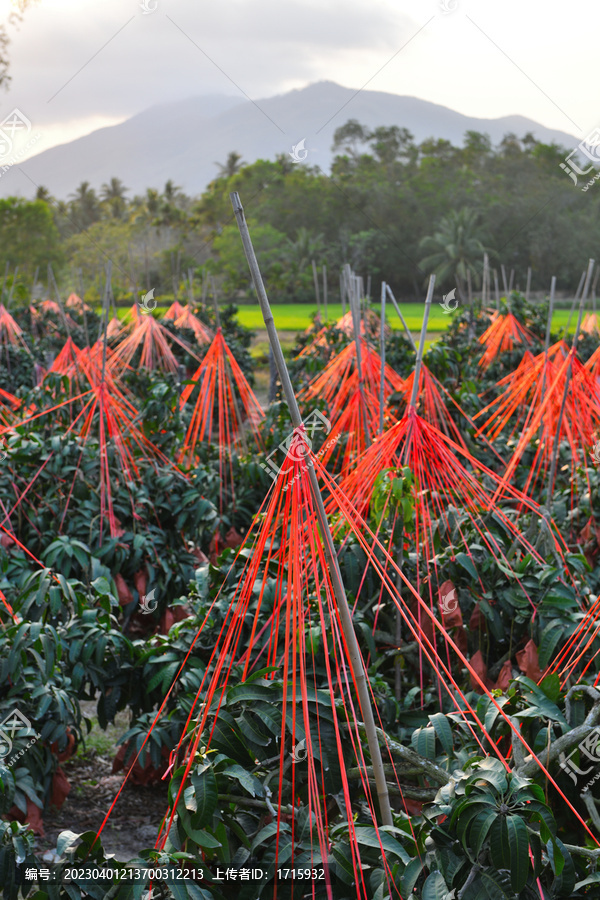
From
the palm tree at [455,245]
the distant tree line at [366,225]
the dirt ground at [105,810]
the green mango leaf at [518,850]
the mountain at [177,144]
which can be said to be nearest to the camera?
the green mango leaf at [518,850]

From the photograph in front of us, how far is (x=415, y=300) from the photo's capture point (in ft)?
94.4

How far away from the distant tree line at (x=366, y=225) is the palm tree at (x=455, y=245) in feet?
0.17

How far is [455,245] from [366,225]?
3.96 metres

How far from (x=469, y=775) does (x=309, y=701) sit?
320 millimetres

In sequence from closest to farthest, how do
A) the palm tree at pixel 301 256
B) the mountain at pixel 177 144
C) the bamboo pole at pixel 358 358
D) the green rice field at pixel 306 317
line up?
the bamboo pole at pixel 358 358, the green rice field at pixel 306 317, the palm tree at pixel 301 256, the mountain at pixel 177 144

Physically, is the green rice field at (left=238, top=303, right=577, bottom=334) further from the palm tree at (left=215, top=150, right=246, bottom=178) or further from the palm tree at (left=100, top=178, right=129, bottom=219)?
the palm tree at (left=100, top=178, right=129, bottom=219)

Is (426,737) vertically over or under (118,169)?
under

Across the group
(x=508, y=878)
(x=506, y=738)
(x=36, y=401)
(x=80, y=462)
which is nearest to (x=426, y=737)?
(x=506, y=738)

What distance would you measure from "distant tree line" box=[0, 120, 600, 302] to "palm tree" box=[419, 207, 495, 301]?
0.17 ft

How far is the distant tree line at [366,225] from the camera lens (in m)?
26.5

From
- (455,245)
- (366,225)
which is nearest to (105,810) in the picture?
(455,245)

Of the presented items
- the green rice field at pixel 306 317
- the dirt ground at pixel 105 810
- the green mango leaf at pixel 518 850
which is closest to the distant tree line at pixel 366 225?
the green rice field at pixel 306 317

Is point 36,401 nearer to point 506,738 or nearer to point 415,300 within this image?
point 506,738

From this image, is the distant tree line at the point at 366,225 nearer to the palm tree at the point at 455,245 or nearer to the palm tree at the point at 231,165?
the palm tree at the point at 455,245
